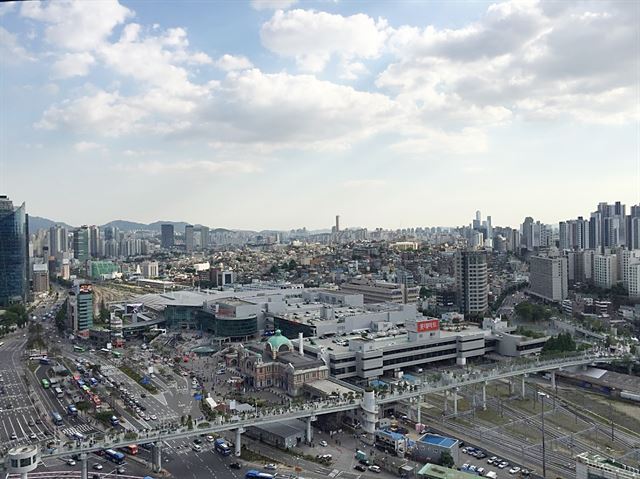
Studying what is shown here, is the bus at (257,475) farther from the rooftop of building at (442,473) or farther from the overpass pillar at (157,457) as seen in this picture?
the rooftop of building at (442,473)

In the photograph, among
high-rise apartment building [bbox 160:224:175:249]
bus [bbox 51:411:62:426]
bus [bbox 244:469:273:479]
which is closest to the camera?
bus [bbox 244:469:273:479]

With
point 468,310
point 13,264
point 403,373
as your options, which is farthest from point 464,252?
point 13,264

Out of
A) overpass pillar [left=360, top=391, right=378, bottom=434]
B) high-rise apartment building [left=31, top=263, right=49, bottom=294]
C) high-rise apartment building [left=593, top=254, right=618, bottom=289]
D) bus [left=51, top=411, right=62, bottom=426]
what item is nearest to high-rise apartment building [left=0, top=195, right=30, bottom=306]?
high-rise apartment building [left=31, top=263, right=49, bottom=294]

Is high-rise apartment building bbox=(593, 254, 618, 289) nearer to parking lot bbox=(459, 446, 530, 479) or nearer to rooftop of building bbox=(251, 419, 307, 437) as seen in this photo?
parking lot bbox=(459, 446, 530, 479)

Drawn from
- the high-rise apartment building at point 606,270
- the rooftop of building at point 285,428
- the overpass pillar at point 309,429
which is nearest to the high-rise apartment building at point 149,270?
the high-rise apartment building at point 606,270

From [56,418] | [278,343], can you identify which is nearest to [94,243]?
[278,343]
